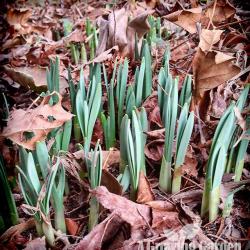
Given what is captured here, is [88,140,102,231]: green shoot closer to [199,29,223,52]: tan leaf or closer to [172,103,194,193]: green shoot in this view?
[172,103,194,193]: green shoot

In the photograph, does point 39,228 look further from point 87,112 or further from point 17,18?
point 17,18

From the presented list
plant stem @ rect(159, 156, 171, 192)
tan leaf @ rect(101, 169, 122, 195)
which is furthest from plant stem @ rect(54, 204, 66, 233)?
plant stem @ rect(159, 156, 171, 192)

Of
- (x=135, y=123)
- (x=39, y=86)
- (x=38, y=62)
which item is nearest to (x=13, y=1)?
(x=38, y=62)

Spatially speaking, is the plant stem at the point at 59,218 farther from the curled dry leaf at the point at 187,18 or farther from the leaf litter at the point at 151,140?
the curled dry leaf at the point at 187,18

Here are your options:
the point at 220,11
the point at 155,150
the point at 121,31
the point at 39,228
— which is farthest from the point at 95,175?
the point at 220,11

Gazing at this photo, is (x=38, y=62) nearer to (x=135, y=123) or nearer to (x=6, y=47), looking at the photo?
(x=6, y=47)

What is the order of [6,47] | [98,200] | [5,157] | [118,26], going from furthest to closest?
[6,47], [118,26], [5,157], [98,200]

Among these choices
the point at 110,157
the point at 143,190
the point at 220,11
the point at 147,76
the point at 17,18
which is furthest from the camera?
the point at 17,18
